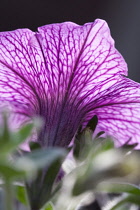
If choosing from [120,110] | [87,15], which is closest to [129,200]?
[120,110]

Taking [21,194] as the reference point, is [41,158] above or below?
above

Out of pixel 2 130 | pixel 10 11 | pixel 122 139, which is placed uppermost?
pixel 2 130

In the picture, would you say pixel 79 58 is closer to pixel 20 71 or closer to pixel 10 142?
pixel 20 71

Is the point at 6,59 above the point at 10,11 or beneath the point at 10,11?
above

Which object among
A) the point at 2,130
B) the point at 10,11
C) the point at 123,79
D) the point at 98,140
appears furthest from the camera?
the point at 10,11

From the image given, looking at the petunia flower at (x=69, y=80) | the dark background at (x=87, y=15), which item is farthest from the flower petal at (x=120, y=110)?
the dark background at (x=87, y=15)

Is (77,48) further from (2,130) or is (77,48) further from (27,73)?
(2,130)

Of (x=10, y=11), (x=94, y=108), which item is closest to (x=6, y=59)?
(x=94, y=108)
